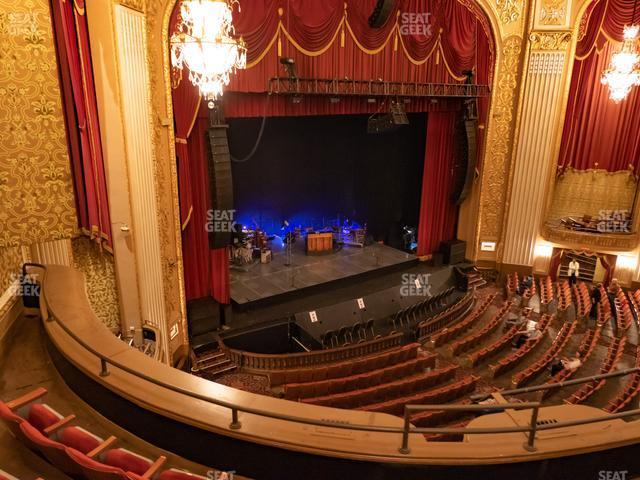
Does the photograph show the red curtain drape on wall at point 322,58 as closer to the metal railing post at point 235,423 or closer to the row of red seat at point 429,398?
the row of red seat at point 429,398

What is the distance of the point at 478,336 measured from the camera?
9.47m

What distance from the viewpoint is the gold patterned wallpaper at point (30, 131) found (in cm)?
534

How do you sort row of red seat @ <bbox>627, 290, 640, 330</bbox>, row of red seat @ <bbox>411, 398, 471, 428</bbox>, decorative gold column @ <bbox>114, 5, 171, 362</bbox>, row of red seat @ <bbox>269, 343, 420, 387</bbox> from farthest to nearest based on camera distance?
row of red seat @ <bbox>627, 290, 640, 330</bbox> → row of red seat @ <bbox>269, 343, 420, 387</bbox> → decorative gold column @ <bbox>114, 5, 171, 362</bbox> → row of red seat @ <bbox>411, 398, 471, 428</bbox>

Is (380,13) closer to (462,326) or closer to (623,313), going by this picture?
(462,326)

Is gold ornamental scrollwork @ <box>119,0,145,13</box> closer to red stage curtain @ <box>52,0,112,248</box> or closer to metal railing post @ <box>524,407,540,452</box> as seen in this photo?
red stage curtain @ <box>52,0,112,248</box>

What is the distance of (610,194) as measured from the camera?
41.6ft

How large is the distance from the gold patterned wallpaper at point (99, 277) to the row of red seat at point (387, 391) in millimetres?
2925

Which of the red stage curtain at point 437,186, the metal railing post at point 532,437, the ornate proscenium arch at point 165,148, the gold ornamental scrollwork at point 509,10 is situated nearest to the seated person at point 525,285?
the red stage curtain at point 437,186

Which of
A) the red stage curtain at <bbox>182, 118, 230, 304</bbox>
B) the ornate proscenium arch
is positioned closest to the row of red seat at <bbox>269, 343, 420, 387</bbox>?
the ornate proscenium arch

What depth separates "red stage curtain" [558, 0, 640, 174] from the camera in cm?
1170

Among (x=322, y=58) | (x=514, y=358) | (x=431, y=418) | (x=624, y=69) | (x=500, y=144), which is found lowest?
(x=514, y=358)

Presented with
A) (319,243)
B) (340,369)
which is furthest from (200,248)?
(319,243)

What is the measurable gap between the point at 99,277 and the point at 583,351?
317 inches

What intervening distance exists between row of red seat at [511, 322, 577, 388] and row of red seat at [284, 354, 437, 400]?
1.37 metres
